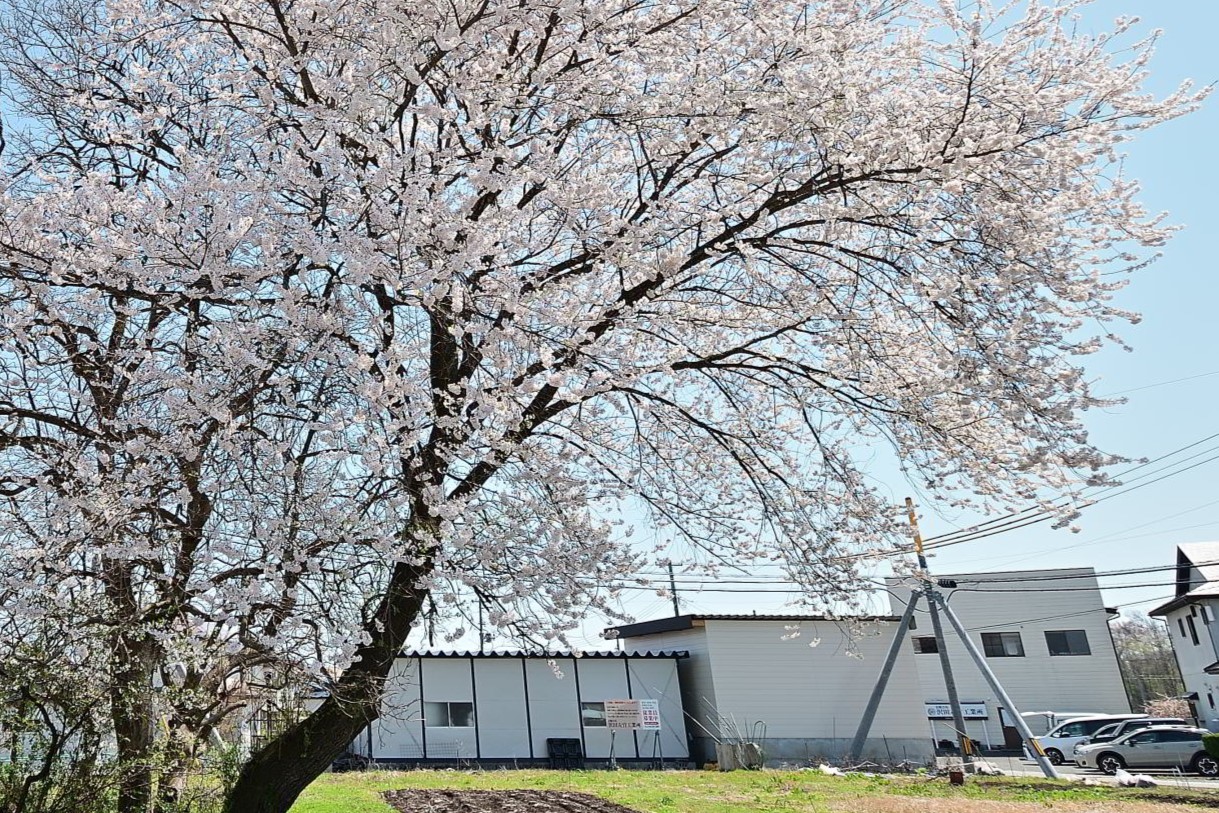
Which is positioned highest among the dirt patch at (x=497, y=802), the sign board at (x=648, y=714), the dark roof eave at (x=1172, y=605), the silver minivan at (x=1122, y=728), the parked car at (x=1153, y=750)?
the dark roof eave at (x=1172, y=605)

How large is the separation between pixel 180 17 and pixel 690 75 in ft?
11.5

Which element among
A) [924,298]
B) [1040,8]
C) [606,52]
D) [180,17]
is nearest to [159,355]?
[180,17]

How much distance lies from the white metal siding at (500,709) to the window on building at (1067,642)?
68.0 ft

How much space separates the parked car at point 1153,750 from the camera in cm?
1984

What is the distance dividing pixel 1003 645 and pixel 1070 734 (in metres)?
8.79

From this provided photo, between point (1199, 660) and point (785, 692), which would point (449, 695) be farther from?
point (1199, 660)

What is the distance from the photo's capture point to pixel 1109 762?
2052 cm

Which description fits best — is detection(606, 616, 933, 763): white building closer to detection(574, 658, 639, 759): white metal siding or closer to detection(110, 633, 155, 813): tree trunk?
detection(574, 658, 639, 759): white metal siding

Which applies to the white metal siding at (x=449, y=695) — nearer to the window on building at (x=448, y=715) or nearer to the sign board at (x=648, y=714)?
the window on building at (x=448, y=715)

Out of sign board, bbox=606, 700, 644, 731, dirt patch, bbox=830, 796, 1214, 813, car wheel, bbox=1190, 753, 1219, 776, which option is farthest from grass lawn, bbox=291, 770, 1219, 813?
car wheel, bbox=1190, 753, 1219, 776

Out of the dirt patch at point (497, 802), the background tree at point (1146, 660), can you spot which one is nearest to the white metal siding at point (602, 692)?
the dirt patch at point (497, 802)

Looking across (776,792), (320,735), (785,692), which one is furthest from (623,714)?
(320,735)

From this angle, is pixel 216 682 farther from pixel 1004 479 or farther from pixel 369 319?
pixel 1004 479

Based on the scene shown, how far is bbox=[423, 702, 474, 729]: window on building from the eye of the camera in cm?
2017
